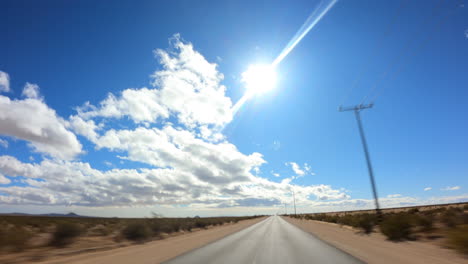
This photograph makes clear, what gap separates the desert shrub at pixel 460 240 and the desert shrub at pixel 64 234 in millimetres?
21897

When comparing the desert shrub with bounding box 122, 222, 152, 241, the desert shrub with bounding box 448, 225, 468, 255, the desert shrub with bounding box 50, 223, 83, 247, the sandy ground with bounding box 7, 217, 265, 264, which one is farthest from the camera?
the desert shrub with bounding box 122, 222, 152, 241

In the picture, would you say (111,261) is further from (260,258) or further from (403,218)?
(403,218)

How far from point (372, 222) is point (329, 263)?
1960 cm

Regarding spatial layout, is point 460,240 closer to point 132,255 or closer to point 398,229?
point 398,229

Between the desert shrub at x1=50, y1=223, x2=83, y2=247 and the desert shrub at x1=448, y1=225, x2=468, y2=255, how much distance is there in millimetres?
21897

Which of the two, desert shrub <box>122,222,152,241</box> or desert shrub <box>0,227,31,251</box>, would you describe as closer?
desert shrub <box>0,227,31,251</box>

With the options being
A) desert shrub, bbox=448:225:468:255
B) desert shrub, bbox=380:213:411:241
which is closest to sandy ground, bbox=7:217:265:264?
desert shrub, bbox=448:225:468:255

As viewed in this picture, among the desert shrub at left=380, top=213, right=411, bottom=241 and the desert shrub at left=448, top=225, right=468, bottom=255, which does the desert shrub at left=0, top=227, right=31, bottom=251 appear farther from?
the desert shrub at left=380, top=213, right=411, bottom=241

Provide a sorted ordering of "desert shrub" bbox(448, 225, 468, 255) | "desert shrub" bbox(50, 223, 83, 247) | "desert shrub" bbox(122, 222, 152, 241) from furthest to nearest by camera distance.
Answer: "desert shrub" bbox(122, 222, 152, 241) → "desert shrub" bbox(50, 223, 83, 247) → "desert shrub" bbox(448, 225, 468, 255)

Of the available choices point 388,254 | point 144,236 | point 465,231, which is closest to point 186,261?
point 388,254

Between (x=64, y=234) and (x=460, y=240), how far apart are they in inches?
889

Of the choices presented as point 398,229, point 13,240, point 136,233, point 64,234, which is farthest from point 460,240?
point 64,234

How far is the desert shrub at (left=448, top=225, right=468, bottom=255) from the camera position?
33.5ft

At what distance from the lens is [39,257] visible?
37.5ft
